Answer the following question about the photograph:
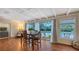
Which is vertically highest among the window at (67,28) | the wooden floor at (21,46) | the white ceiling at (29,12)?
the white ceiling at (29,12)

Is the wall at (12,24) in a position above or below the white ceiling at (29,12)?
below

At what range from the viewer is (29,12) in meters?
2.46

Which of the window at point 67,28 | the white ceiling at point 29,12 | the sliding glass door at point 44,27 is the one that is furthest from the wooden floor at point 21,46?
the white ceiling at point 29,12

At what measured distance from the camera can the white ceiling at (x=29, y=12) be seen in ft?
7.93

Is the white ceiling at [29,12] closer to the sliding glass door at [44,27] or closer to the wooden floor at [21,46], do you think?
the sliding glass door at [44,27]

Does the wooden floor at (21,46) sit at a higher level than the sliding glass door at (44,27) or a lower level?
lower

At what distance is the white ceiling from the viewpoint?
242 cm

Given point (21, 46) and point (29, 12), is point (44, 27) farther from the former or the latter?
point (21, 46)

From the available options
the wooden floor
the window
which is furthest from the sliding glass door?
the window

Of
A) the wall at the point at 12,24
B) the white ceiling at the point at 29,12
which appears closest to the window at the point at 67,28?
the white ceiling at the point at 29,12

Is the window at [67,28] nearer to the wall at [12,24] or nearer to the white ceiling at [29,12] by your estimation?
the white ceiling at [29,12]

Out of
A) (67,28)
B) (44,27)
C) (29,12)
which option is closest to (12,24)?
(29,12)
